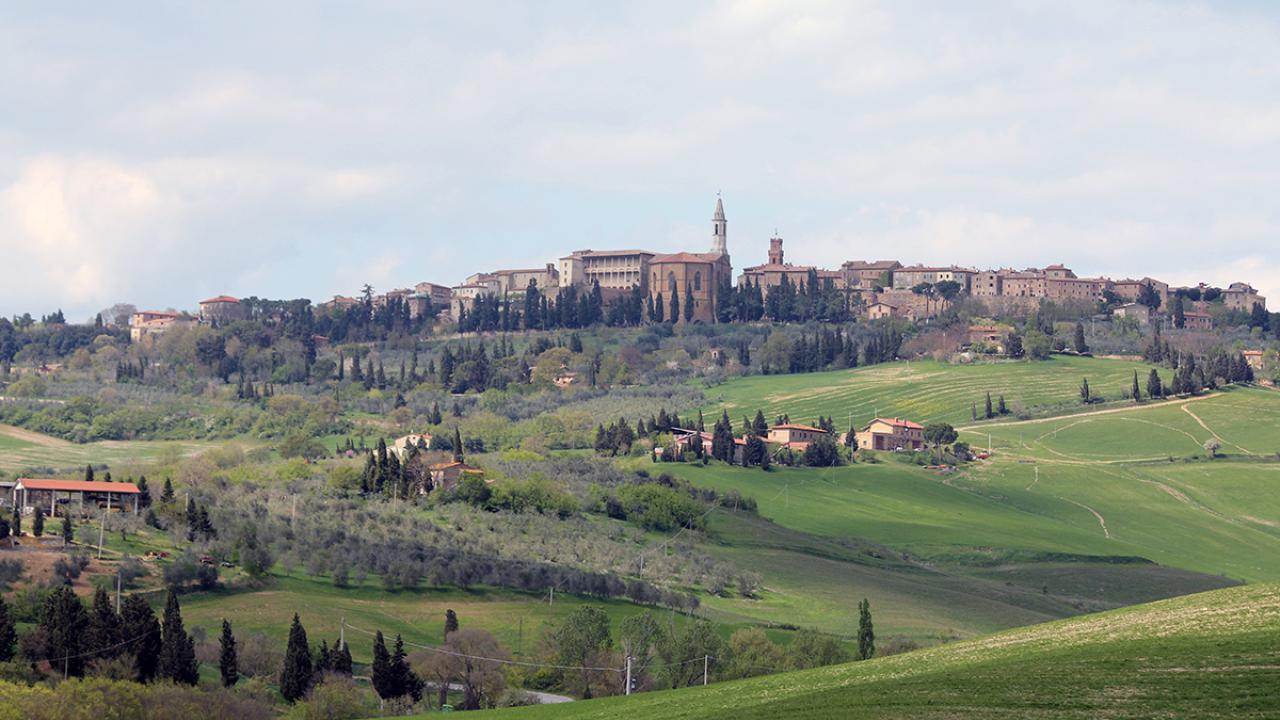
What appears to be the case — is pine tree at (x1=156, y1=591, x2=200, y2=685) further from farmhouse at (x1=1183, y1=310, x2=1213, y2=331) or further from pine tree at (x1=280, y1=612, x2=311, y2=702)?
farmhouse at (x1=1183, y1=310, x2=1213, y2=331)

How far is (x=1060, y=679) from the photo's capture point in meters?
40.6

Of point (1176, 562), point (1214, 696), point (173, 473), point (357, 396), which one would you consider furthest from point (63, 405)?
point (1214, 696)

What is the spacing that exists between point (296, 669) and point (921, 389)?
4131 inches

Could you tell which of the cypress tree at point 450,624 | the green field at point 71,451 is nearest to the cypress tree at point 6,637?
the cypress tree at point 450,624

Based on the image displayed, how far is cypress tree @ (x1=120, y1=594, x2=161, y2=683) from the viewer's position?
2343 inches

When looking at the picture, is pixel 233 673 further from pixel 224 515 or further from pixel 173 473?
pixel 173 473

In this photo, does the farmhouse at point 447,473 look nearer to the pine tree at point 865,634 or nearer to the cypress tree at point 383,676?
the pine tree at point 865,634

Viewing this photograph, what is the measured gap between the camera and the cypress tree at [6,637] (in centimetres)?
5959

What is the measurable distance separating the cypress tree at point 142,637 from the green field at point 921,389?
90.7 m

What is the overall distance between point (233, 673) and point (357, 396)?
11020 centimetres

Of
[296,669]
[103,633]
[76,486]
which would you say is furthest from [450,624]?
[76,486]

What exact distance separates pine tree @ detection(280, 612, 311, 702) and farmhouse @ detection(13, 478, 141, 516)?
34.9 meters

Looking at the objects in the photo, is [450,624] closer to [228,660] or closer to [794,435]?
[228,660]

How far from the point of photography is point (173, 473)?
117m
